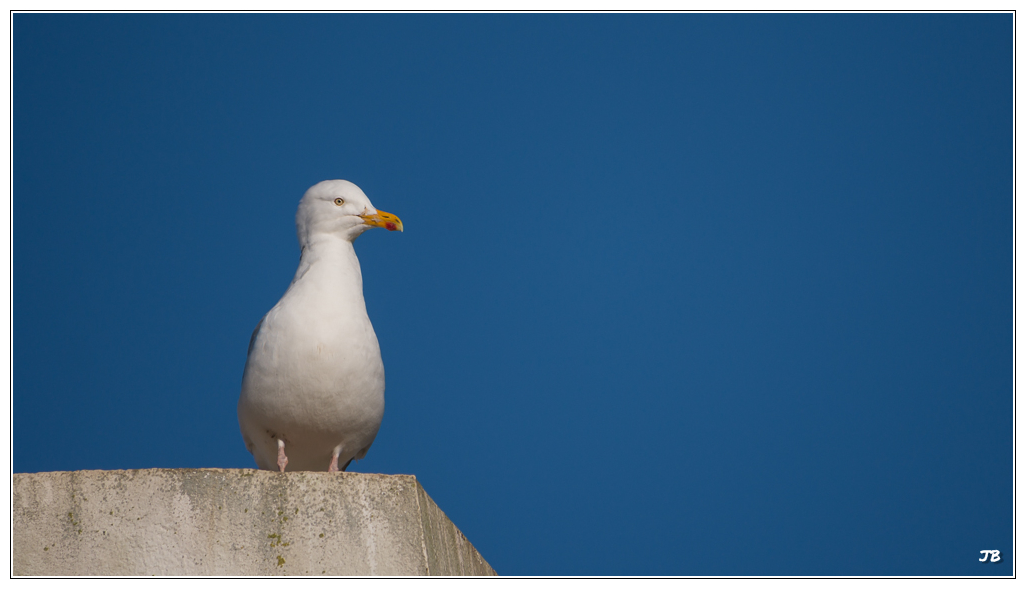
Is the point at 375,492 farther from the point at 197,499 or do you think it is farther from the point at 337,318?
the point at 337,318

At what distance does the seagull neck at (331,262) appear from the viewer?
303 inches

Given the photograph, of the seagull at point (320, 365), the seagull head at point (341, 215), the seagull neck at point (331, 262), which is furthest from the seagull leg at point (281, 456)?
the seagull head at point (341, 215)

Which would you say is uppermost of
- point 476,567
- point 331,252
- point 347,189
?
point 347,189

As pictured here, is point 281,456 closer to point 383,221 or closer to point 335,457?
point 335,457

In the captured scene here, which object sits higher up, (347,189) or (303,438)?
(347,189)

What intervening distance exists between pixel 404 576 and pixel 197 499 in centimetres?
124

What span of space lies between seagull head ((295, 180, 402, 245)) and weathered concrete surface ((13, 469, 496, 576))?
2.90m

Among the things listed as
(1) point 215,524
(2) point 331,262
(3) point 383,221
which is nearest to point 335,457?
(2) point 331,262

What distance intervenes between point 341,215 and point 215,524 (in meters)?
3.27

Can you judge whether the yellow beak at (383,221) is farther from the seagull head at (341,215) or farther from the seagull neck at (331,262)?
the seagull neck at (331,262)

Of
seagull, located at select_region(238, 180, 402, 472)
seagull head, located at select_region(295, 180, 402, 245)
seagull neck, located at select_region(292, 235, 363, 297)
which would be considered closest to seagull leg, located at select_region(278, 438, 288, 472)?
seagull, located at select_region(238, 180, 402, 472)

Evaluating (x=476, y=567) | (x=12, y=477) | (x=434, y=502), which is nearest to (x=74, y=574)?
(x=12, y=477)

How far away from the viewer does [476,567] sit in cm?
680

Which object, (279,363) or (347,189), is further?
(347,189)
